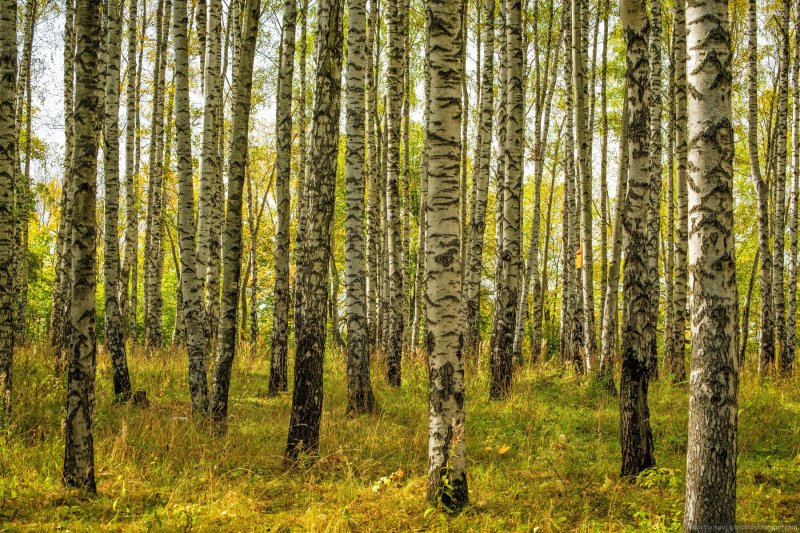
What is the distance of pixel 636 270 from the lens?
532 centimetres

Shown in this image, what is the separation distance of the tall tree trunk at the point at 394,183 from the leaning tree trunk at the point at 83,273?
→ 5864 millimetres

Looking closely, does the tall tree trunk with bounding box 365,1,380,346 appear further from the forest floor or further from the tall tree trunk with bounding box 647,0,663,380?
the tall tree trunk with bounding box 647,0,663,380

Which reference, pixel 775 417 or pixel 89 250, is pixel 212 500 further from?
pixel 775 417

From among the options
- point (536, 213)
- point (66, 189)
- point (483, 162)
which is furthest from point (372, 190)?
point (66, 189)

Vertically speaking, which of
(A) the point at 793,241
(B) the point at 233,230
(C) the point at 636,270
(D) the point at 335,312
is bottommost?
(D) the point at 335,312

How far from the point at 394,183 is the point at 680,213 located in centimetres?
536

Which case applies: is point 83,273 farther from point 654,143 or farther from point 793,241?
point 793,241

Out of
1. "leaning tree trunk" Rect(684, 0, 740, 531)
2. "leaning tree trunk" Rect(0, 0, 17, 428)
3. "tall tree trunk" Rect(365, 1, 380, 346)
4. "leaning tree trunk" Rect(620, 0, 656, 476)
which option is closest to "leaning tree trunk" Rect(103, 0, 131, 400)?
"leaning tree trunk" Rect(0, 0, 17, 428)

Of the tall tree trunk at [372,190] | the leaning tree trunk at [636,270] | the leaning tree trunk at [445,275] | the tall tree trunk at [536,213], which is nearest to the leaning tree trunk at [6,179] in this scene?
the leaning tree trunk at [445,275]

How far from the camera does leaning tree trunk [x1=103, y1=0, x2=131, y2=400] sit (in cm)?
806

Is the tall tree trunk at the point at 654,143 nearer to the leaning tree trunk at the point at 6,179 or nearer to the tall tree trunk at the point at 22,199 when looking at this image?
the leaning tree trunk at the point at 6,179

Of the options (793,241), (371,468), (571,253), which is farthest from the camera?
(571,253)

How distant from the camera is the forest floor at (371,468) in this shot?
4.23m

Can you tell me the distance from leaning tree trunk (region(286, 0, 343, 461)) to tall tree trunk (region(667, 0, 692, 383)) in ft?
22.7
